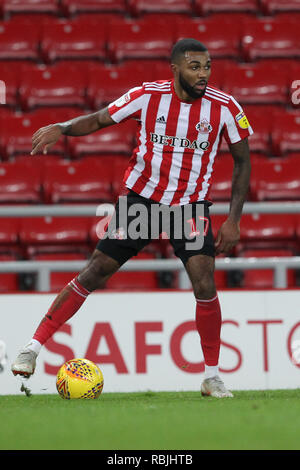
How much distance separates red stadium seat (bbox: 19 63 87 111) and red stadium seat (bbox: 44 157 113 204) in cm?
129

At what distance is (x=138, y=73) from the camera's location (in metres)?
9.41

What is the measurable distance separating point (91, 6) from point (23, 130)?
236cm

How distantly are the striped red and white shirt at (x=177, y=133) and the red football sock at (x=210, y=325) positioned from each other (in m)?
0.58

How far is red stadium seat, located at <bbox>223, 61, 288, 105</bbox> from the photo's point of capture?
947 centimetres

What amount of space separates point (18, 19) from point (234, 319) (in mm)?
5485

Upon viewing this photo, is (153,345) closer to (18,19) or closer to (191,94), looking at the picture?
(191,94)

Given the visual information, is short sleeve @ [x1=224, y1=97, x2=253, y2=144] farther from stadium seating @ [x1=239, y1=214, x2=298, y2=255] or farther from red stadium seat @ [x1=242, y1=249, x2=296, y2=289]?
stadium seating @ [x1=239, y1=214, x2=298, y2=255]

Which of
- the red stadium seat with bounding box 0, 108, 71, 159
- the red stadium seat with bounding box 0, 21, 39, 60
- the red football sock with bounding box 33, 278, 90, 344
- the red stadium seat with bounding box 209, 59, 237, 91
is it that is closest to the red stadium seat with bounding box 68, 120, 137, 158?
the red stadium seat with bounding box 0, 108, 71, 159

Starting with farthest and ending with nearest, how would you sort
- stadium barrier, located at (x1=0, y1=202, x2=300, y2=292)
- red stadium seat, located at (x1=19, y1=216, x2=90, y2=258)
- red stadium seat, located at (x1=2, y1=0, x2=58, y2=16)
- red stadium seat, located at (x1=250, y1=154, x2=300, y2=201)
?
1. red stadium seat, located at (x1=2, y1=0, x2=58, y2=16)
2. red stadium seat, located at (x1=250, y1=154, x2=300, y2=201)
3. red stadium seat, located at (x1=19, y1=216, x2=90, y2=258)
4. stadium barrier, located at (x1=0, y1=202, x2=300, y2=292)

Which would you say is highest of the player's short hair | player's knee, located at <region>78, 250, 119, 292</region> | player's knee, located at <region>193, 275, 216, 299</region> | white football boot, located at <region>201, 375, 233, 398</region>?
the player's short hair

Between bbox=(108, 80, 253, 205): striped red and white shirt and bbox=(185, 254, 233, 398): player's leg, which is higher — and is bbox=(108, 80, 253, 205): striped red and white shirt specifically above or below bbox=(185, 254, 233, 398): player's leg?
above

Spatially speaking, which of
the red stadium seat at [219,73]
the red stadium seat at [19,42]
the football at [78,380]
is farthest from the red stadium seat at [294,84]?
the football at [78,380]

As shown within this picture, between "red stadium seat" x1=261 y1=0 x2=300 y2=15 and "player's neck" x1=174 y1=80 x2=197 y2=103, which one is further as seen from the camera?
"red stadium seat" x1=261 y1=0 x2=300 y2=15

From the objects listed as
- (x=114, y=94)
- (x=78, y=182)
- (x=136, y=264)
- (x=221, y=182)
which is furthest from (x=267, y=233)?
(x=114, y=94)
